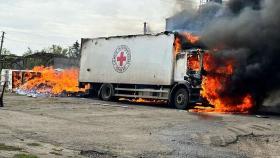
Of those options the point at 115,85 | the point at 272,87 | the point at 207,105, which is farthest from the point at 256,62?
the point at 115,85

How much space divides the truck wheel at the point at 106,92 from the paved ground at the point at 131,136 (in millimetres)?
8779

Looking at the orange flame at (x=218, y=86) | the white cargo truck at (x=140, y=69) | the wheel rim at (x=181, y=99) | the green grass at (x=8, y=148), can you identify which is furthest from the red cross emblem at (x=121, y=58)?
the green grass at (x=8, y=148)

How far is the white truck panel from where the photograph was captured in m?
20.5

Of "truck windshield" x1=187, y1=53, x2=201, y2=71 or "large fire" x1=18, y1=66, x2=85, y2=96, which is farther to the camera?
"large fire" x1=18, y1=66, x2=85, y2=96

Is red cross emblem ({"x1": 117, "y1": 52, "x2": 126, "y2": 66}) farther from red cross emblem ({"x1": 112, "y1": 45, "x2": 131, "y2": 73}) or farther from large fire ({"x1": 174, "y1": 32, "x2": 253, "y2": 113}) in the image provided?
large fire ({"x1": 174, "y1": 32, "x2": 253, "y2": 113})

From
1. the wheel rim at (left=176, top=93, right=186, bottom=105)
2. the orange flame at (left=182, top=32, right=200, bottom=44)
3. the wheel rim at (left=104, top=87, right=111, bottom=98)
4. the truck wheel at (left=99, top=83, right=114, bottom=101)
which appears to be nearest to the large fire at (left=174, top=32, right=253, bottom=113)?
the wheel rim at (left=176, top=93, right=186, bottom=105)

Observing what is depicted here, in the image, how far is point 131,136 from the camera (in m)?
10.4

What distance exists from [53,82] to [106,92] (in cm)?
563

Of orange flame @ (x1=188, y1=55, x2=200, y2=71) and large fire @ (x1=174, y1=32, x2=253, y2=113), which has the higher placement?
orange flame @ (x1=188, y1=55, x2=200, y2=71)

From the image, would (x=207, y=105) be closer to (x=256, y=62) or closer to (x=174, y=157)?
(x=256, y=62)

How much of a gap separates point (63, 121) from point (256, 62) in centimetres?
886

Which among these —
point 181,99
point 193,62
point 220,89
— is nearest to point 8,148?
point 220,89

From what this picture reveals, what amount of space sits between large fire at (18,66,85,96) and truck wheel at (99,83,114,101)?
10.3 feet

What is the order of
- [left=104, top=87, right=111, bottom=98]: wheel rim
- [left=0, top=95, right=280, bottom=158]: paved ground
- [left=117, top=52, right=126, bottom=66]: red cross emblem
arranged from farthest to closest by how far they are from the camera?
[left=104, top=87, right=111, bottom=98]: wheel rim, [left=117, top=52, right=126, bottom=66]: red cross emblem, [left=0, top=95, right=280, bottom=158]: paved ground
